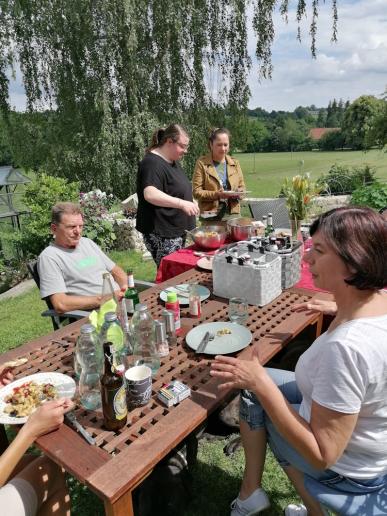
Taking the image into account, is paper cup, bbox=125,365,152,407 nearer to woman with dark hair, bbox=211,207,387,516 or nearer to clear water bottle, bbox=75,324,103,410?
clear water bottle, bbox=75,324,103,410

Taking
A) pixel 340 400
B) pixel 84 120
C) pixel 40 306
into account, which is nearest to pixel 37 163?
pixel 84 120

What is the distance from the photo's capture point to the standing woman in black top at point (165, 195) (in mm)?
3139

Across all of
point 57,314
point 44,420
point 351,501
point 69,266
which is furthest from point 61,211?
point 351,501

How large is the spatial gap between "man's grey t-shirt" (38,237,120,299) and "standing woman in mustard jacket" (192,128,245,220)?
4.80 feet

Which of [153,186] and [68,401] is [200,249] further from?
[68,401]

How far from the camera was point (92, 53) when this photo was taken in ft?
28.8

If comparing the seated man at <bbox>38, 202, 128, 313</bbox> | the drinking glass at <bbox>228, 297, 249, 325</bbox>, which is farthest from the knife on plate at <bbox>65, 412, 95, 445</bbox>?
the seated man at <bbox>38, 202, 128, 313</bbox>

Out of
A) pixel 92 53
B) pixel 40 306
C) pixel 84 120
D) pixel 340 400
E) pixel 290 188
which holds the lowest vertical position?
pixel 40 306

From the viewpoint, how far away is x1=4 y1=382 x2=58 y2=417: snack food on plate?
1.40 meters

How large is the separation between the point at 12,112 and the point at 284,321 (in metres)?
10.0

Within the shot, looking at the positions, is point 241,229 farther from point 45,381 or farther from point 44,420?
point 44,420

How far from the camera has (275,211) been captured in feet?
14.3

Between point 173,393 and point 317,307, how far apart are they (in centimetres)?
100

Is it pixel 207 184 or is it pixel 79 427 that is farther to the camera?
pixel 207 184
